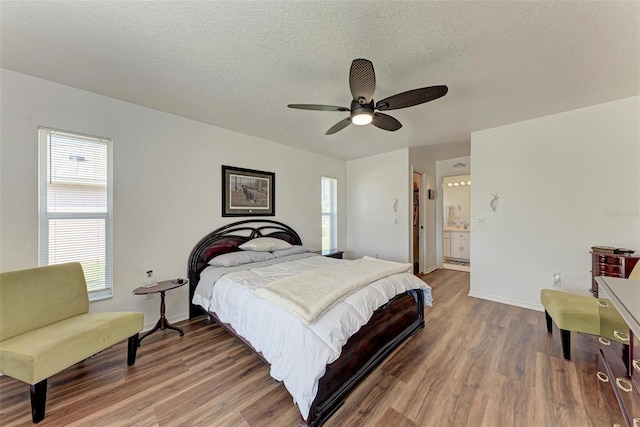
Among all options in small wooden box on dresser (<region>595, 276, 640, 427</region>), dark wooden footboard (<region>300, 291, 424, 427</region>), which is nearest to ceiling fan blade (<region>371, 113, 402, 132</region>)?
dark wooden footboard (<region>300, 291, 424, 427</region>)

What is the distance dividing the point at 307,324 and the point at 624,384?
1.85 m

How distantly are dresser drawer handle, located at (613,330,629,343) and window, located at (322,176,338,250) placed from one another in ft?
13.4

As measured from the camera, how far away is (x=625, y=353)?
1402 mm

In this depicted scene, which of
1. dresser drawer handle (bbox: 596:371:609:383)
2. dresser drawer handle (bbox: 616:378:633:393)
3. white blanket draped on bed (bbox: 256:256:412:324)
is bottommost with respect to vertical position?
dresser drawer handle (bbox: 596:371:609:383)

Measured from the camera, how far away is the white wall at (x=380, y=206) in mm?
4602

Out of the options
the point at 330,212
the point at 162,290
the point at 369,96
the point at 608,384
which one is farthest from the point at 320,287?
the point at 330,212

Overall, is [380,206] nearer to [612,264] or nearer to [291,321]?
[612,264]

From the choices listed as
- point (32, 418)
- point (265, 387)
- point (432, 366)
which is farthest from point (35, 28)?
point (432, 366)

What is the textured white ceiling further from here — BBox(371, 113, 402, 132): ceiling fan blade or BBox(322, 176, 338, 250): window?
BBox(322, 176, 338, 250): window

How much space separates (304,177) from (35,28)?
3.48m

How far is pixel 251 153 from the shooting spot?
381 centimetres

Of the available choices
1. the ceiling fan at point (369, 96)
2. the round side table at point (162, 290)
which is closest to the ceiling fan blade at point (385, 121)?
the ceiling fan at point (369, 96)

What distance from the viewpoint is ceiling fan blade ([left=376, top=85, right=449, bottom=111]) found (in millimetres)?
1752

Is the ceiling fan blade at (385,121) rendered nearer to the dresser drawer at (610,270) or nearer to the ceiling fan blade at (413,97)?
the ceiling fan blade at (413,97)
